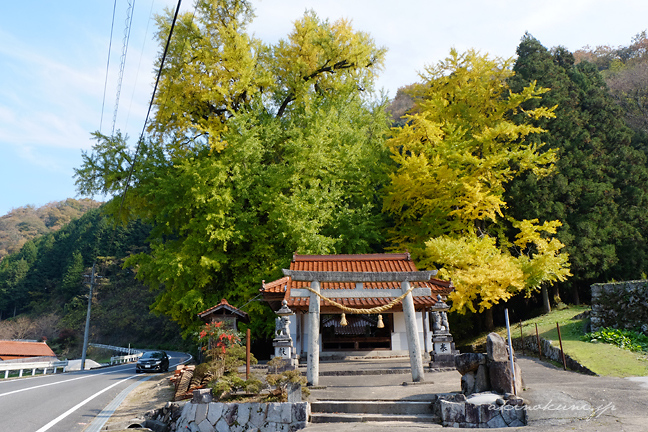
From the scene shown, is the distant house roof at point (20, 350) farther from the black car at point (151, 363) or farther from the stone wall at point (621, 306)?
the stone wall at point (621, 306)

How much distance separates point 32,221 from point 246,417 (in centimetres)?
10757

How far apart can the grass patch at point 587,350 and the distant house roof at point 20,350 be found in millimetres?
33518

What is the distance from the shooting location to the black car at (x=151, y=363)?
2130cm

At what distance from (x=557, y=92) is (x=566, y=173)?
4.65m

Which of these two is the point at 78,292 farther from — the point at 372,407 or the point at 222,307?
the point at 372,407

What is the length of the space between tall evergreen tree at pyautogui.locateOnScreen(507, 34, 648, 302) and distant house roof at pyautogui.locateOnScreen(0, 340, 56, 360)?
3520 centimetres

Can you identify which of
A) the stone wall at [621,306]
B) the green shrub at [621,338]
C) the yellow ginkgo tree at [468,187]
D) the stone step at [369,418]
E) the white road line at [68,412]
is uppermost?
the yellow ginkgo tree at [468,187]

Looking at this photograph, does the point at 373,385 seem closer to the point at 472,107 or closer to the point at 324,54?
the point at 472,107

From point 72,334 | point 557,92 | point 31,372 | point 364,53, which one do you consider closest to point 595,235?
point 557,92

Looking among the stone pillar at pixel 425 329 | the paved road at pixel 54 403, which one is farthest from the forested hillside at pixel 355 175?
the paved road at pixel 54 403

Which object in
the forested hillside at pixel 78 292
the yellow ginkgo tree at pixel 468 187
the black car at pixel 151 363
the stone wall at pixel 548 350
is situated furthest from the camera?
the forested hillside at pixel 78 292

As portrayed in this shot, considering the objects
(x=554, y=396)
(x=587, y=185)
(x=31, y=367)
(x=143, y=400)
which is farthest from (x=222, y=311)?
(x=587, y=185)

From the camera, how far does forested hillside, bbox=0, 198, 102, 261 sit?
8557 cm

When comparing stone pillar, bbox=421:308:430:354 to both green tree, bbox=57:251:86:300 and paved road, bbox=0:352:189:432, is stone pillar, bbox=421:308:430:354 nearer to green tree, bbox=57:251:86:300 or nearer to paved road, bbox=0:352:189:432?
paved road, bbox=0:352:189:432
